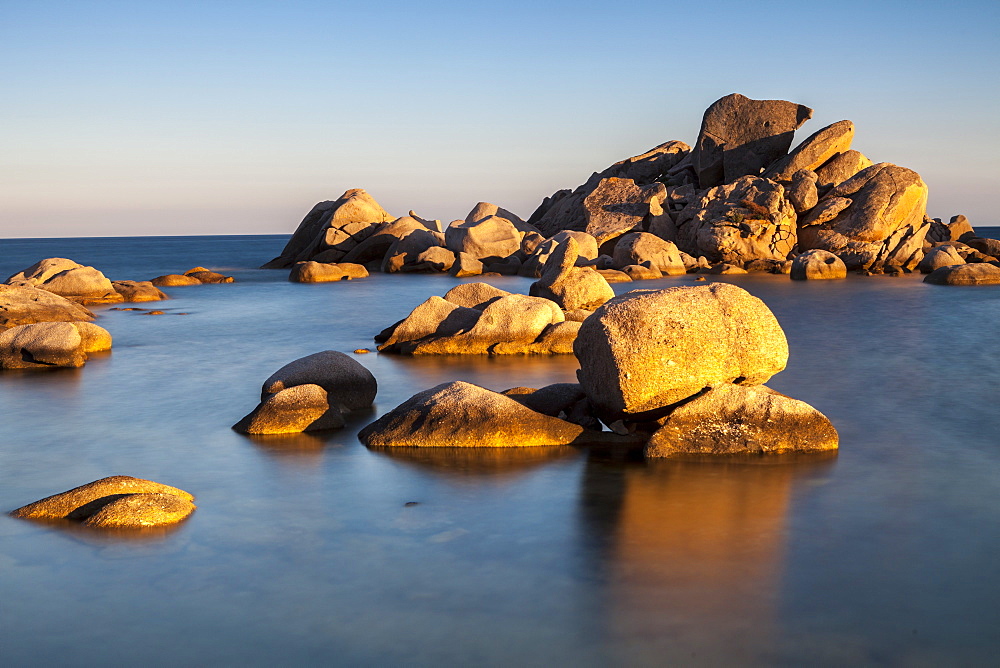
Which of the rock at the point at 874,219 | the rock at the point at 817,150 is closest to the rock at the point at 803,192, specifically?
the rock at the point at 874,219

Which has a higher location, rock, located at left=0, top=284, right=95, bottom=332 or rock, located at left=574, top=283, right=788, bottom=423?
rock, located at left=574, top=283, right=788, bottom=423

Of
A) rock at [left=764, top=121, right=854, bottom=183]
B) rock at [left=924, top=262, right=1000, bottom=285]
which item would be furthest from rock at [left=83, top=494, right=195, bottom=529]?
rock at [left=764, top=121, right=854, bottom=183]

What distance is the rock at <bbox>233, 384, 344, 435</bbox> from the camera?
1162 centimetres

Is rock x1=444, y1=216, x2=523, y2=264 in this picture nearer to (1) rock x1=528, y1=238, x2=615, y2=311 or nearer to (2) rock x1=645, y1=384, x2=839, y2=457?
(1) rock x1=528, y1=238, x2=615, y2=311

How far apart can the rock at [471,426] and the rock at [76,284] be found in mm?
23774

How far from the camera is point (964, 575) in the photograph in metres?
7.05

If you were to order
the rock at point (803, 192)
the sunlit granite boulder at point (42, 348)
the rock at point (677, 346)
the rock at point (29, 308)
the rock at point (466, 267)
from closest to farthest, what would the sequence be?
1. the rock at point (677, 346)
2. the sunlit granite boulder at point (42, 348)
3. the rock at point (29, 308)
4. the rock at point (466, 267)
5. the rock at point (803, 192)

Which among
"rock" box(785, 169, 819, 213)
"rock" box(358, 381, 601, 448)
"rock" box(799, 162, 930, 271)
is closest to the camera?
"rock" box(358, 381, 601, 448)

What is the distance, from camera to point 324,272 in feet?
146

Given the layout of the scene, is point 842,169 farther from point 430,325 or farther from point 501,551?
point 501,551

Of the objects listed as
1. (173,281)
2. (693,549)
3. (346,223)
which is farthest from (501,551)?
(346,223)

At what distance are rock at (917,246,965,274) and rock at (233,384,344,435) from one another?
36554mm

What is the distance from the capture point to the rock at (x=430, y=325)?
18969 mm

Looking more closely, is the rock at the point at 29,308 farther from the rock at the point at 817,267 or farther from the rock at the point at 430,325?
the rock at the point at 817,267
